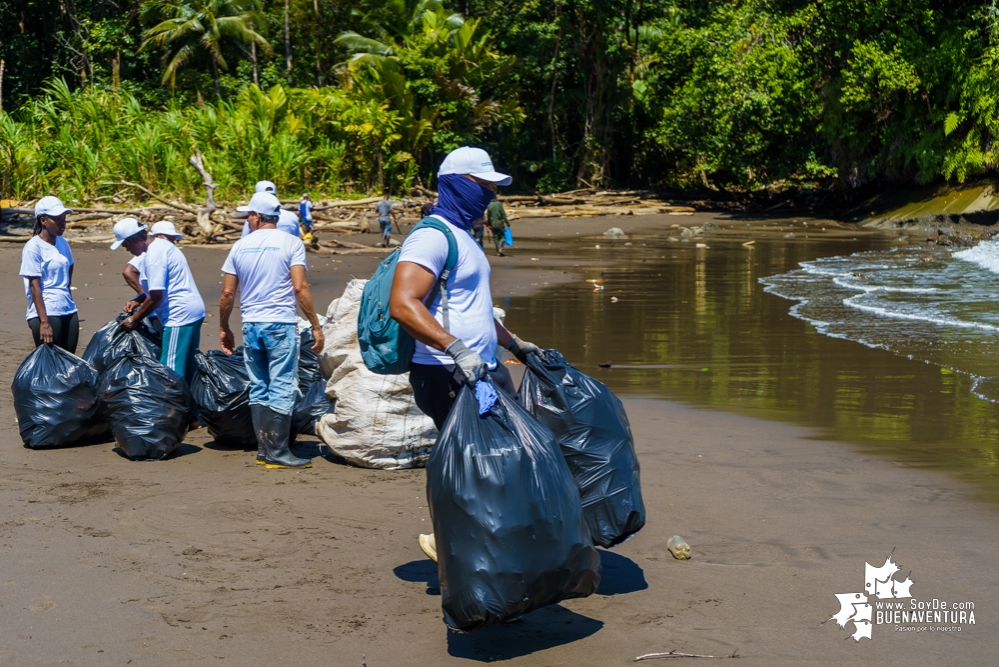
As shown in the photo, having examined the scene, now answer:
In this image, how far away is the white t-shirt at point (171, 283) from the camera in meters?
6.48

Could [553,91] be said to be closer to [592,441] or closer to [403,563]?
[403,563]

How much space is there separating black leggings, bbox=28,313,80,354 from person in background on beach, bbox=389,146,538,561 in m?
4.34

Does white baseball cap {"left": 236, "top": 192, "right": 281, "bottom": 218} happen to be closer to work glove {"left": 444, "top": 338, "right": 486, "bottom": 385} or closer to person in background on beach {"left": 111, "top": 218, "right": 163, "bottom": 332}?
person in background on beach {"left": 111, "top": 218, "right": 163, "bottom": 332}

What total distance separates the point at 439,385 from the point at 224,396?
284cm

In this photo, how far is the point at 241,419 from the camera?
6215 millimetres

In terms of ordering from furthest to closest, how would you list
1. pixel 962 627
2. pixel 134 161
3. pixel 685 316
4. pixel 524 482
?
1. pixel 134 161
2. pixel 685 316
3. pixel 962 627
4. pixel 524 482

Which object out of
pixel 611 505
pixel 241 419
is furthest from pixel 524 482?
pixel 241 419

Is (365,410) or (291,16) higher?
(291,16)

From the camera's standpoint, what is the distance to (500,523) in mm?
3225

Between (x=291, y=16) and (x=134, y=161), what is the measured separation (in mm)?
14710

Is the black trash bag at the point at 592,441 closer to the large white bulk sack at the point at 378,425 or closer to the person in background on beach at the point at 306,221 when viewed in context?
the large white bulk sack at the point at 378,425

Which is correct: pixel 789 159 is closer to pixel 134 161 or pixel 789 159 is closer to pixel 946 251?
pixel 946 251

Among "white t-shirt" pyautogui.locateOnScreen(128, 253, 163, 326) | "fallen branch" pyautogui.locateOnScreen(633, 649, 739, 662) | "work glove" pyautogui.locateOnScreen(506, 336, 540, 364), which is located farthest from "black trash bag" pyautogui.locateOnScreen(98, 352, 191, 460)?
"fallen branch" pyautogui.locateOnScreen(633, 649, 739, 662)

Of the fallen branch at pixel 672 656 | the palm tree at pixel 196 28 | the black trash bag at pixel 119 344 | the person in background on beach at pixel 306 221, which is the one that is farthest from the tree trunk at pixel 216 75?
the fallen branch at pixel 672 656
